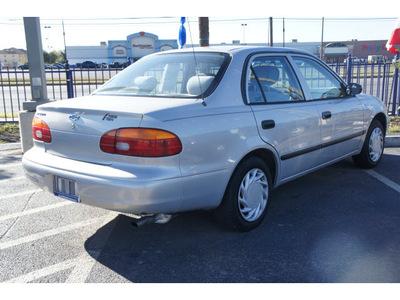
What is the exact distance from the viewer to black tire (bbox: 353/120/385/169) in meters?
5.42

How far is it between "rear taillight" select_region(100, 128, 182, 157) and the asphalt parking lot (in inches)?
35.4

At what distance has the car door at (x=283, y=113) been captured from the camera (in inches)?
144

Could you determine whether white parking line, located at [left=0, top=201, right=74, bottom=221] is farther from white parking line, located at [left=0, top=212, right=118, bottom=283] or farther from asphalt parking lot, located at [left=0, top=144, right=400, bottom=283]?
white parking line, located at [left=0, top=212, right=118, bottom=283]

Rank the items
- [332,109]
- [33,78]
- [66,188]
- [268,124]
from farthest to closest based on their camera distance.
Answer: [33,78] < [332,109] < [268,124] < [66,188]

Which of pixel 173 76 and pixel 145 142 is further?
pixel 173 76

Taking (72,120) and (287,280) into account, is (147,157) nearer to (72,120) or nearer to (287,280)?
(72,120)

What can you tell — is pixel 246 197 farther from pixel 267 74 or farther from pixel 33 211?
pixel 33 211

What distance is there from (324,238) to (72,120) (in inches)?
94.0

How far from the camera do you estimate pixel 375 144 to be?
555 cm

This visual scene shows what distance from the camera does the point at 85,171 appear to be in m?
3.02

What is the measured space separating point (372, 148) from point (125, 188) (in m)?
4.04

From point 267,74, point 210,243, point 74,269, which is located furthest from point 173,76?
point 74,269

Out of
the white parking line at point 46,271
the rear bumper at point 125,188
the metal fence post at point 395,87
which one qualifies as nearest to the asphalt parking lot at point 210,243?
the white parking line at point 46,271
